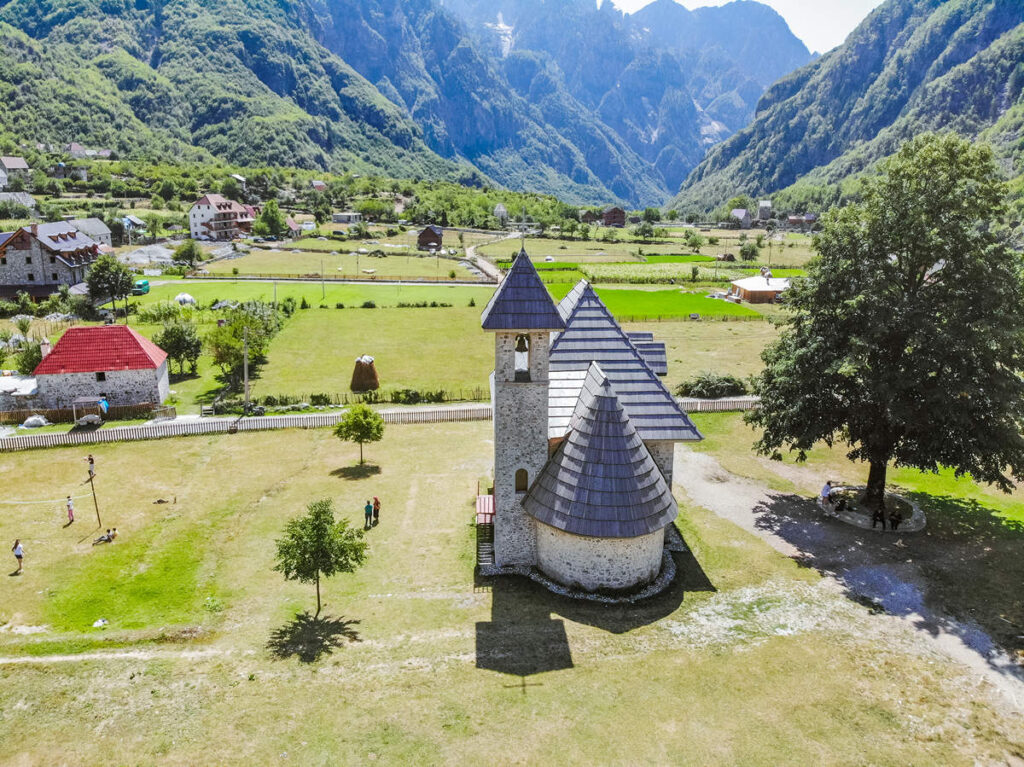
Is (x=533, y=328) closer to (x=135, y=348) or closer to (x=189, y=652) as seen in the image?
(x=189, y=652)

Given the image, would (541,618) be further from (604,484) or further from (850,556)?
(850,556)

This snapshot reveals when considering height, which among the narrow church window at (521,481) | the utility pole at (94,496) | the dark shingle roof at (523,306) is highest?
the dark shingle roof at (523,306)

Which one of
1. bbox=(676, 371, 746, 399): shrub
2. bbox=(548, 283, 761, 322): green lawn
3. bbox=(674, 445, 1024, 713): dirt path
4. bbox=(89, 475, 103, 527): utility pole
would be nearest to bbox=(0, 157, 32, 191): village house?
bbox=(548, 283, 761, 322): green lawn

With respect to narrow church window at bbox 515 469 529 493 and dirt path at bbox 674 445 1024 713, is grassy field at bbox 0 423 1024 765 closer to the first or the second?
dirt path at bbox 674 445 1024 713

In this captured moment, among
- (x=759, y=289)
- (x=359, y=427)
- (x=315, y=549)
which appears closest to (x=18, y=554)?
(x=315, y=549)

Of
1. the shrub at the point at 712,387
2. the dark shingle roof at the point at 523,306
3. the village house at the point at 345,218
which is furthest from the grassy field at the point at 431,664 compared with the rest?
the village house at the point at 345,218

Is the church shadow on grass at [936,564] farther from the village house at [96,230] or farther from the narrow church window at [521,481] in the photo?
the village house at [96,230]
